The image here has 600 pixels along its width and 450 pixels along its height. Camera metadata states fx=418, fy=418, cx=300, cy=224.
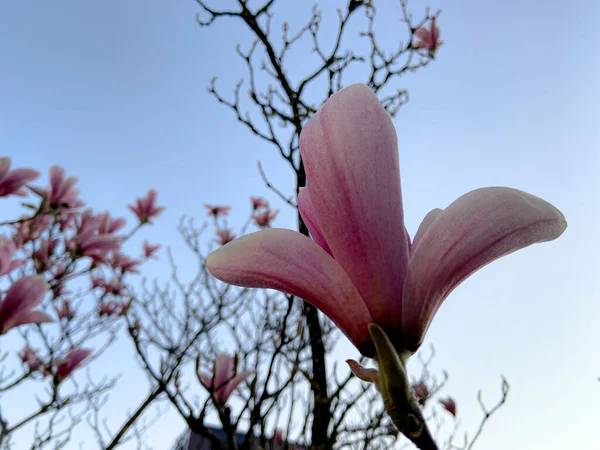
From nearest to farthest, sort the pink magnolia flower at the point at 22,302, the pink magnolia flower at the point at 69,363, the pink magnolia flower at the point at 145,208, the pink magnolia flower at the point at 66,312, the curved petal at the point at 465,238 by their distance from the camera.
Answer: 1. the curved petal at the point at 465,238
2. the pink magnolia flower at the point at 22,302
3. the pink magnolia flower at the point at 69,363
4. the pink magnolia flower at the point at 66,312
5. the pink magnolia flower at the point at 145,208

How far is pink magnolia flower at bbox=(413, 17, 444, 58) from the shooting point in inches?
116

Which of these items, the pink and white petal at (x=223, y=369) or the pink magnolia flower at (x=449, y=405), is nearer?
the pink and white petal at (x=223, y=369)

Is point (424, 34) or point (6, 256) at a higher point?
point (424, 34)

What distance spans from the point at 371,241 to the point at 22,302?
1.59m

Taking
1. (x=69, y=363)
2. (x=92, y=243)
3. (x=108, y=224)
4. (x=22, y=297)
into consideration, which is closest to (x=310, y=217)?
(x=22, y=297)

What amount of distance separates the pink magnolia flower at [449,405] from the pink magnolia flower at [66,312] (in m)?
3.24

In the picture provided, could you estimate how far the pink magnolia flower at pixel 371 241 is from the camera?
0.49 meters

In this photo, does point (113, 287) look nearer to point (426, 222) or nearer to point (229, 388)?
point (229, 388)

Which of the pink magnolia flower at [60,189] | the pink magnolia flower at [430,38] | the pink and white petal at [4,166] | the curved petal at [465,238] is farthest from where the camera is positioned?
the pink magnolia flower at [430,38]

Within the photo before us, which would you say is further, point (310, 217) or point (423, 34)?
point (423, 34)

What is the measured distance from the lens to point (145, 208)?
12.3ft

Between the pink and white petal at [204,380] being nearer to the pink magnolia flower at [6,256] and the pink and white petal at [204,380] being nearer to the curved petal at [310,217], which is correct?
the curved petal at [310,217]

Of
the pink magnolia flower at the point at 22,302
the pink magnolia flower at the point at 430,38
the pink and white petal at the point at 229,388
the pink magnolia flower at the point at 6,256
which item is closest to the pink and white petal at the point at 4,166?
the pink magnolia flower at the point at 6,256

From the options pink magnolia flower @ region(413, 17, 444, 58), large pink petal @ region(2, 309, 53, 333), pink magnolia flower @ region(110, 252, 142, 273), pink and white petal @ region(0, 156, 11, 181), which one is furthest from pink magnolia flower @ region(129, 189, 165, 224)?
pink magnolia flower @ region(413, 17, 444, 58)
